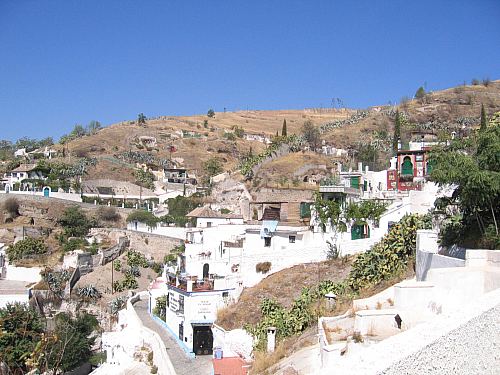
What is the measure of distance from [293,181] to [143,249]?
1273 centimetres

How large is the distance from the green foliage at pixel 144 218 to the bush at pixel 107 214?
245 cm

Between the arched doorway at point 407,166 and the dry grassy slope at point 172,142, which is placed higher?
the dry grassy slope at point 172,142

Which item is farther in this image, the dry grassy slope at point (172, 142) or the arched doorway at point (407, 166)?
the dry grassy slope at point (172, 142)

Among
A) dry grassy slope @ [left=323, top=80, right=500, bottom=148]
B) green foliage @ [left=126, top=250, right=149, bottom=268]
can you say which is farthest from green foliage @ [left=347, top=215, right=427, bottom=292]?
dry grassy slope @ [left=323, top=80, right=500, bottom=148]

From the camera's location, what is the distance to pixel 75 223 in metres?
45.8

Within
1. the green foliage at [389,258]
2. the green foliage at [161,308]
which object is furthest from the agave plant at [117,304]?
the green foliage at [389,258]

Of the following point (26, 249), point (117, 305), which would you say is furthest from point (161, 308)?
point (26, 249)

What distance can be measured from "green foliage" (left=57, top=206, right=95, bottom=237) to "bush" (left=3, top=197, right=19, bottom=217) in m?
4.69

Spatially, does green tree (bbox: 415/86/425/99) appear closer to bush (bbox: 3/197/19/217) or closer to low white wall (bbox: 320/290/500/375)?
bush (bbox: 3/197/19/217)

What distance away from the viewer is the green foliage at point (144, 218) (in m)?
43.9

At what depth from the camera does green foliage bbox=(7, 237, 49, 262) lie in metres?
38.9

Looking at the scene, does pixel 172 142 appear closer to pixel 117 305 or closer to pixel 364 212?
pixel 117 305

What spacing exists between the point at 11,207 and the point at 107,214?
8.41 meters

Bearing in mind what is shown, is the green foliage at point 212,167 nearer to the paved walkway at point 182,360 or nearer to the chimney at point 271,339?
the paved walkway at point 182,360
